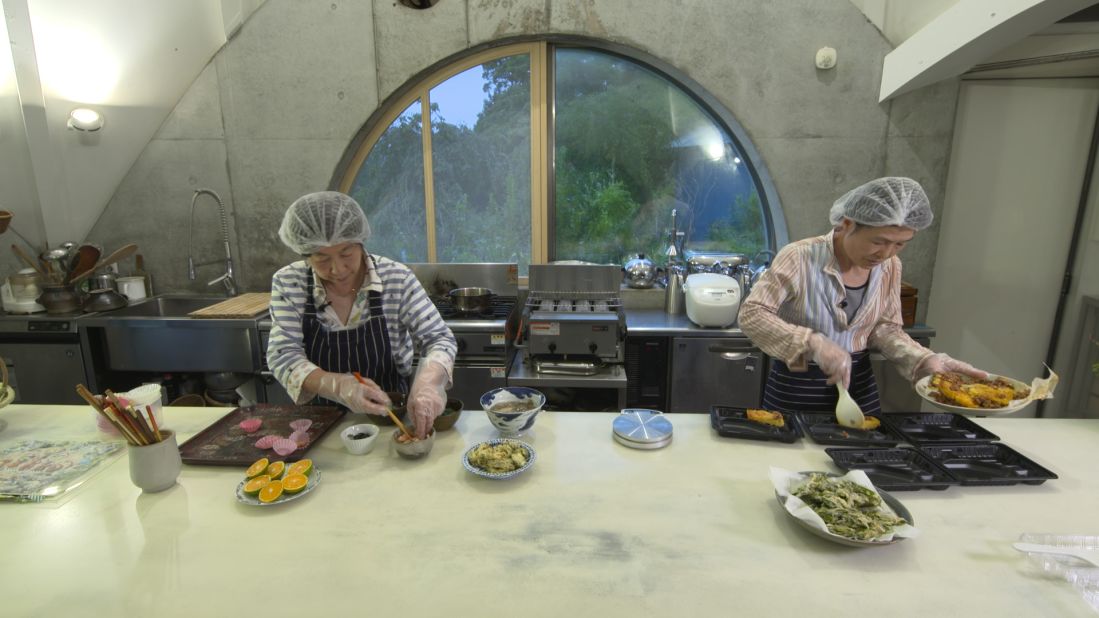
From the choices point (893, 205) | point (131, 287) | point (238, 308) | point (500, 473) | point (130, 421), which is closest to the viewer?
point (130, 421)

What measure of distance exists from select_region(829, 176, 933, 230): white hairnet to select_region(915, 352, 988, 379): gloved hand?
0.49 meters

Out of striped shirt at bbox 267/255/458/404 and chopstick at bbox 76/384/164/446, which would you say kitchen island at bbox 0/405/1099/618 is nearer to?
chopstick at bbox 76/384/164/446

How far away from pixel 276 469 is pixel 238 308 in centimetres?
249

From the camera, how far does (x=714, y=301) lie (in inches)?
130

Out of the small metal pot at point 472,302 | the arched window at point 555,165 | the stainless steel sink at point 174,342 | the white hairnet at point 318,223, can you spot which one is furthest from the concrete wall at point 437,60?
the white hairnet at point 318,223

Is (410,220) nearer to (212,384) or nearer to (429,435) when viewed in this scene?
(212,384)

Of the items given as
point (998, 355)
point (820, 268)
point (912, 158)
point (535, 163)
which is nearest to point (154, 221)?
point (535, 163)

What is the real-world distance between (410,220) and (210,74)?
1.65 m

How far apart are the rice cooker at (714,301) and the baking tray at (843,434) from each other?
153 cm

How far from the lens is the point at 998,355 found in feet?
12.7

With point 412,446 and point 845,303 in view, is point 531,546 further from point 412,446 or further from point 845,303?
point 845,303

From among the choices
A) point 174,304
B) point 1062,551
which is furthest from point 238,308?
point 1062,551

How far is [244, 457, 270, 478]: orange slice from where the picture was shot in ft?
4.75

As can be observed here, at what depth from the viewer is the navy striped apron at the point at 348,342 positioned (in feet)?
6.81
